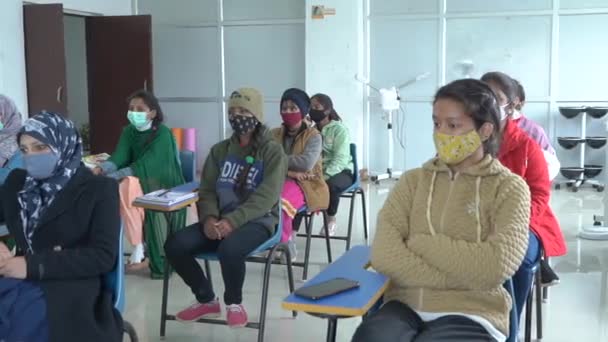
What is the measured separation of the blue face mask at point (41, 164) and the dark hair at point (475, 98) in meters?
1.19

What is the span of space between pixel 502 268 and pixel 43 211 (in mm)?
1368

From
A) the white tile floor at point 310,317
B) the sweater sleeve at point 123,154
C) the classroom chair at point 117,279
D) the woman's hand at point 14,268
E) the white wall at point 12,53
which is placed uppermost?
the white wall at point 12,53

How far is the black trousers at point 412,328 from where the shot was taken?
1839mm

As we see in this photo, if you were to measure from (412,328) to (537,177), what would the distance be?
1.14m

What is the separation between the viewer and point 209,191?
3.24 metres

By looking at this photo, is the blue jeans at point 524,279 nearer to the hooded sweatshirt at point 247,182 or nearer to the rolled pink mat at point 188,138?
the hooded sweatshirt at point 247,182

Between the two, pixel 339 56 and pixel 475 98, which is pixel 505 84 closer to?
pixel 475 98

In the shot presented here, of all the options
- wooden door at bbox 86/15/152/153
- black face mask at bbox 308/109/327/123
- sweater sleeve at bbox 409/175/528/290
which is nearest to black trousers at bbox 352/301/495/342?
sweater sleeve at bbox 409/175/528/290

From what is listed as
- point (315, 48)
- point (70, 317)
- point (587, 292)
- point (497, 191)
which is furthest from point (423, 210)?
point (315, 48)

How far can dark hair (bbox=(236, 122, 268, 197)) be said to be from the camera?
322 cm

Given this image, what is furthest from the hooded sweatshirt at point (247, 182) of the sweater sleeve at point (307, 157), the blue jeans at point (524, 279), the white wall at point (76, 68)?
the white wall at point (76, 68)

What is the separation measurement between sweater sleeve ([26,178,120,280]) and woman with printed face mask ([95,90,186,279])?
195 centimetres

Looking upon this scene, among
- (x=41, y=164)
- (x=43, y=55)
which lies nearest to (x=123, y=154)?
(x=41, y=164)

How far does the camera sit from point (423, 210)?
208 cm
